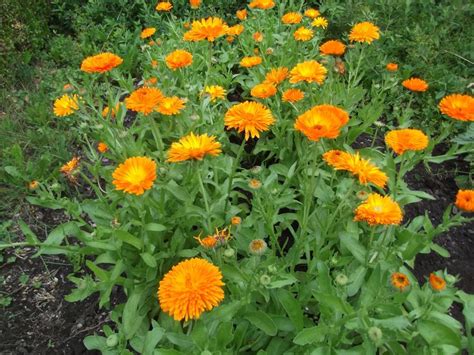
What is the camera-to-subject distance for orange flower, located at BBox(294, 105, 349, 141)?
1.51 metres

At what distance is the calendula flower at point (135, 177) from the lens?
1.47 metres

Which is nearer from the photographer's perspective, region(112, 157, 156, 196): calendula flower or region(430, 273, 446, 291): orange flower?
region(430, 273, 446, 291): orange flower

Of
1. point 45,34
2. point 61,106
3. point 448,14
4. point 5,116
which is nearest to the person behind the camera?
point 61,106

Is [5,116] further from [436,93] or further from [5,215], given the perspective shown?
[436,93]

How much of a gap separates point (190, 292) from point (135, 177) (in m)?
0.48

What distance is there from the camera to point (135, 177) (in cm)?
152

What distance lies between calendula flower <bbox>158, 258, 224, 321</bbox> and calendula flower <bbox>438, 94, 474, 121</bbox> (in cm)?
127

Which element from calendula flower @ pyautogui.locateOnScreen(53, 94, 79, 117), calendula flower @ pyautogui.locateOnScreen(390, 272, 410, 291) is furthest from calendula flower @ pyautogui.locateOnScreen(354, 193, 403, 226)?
calendula flower @ pyautogui.locateOnScreen(53, 94, 79, 117)

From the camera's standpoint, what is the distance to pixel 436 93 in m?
3.09

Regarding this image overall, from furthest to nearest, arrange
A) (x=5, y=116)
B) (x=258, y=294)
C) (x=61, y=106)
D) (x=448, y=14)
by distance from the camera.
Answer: (x=448, y=14) → (x=5, y=116) → (x=61, y=106) → (x=258, y=294)

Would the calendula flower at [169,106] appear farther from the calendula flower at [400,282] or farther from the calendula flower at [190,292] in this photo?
the calendula flower at [400,282]

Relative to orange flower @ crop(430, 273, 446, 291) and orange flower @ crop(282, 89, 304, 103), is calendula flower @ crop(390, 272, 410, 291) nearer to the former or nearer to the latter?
orange flower @ crop(430, 273, 446, 291)

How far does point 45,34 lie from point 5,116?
4.47ft

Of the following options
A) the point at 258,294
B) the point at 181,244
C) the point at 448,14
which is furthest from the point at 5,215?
the point at 448,14
